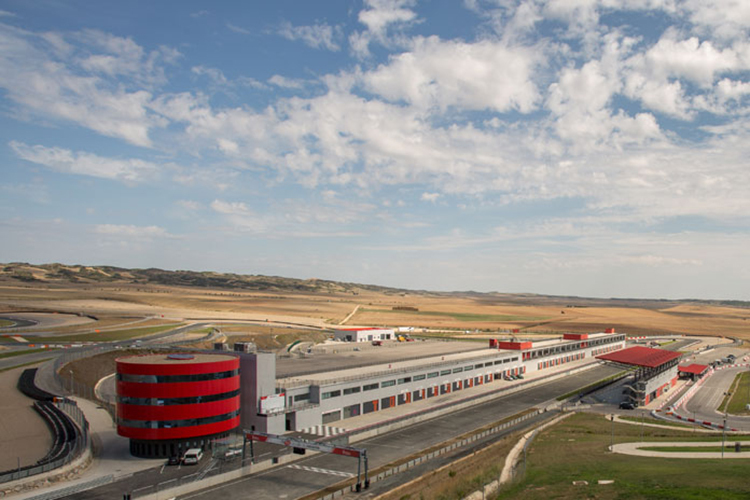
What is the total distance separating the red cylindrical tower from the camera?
49.2 metres

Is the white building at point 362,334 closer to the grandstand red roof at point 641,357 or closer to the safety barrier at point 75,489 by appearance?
the grandstand red roof at point 641,357

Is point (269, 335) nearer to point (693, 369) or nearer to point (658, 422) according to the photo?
point (693, 369)

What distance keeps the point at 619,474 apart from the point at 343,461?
940 inches

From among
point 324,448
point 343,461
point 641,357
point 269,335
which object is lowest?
point 343,461

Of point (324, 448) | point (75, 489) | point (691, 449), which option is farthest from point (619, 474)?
point (75, 489)

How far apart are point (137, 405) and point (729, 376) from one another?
110m

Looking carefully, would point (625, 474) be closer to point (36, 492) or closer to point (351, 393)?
point (351, 393)

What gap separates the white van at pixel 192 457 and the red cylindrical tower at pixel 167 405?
1949 millimetres

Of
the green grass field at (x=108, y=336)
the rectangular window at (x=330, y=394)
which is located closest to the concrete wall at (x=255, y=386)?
the rectangular window at (x=330, y=394)

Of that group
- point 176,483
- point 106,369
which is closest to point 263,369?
point 176,483

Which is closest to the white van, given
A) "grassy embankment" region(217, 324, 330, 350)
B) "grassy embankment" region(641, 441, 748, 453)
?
"grassy embankment" region(641, 441, 748, 453)

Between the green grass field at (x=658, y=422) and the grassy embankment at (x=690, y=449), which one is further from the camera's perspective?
the green grass field at (x=658, y=422)

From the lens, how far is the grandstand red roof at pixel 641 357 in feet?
283

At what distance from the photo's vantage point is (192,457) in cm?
4747
